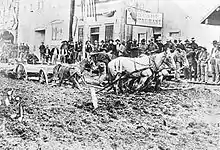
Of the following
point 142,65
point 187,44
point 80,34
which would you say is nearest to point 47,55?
point 80,34

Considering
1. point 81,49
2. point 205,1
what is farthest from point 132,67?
point 205,1

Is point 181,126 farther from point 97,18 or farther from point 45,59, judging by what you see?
point 45,59

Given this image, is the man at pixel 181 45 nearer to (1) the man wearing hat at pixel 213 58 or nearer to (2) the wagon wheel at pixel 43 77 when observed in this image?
(1) the man wearing hat at pixel 213 58

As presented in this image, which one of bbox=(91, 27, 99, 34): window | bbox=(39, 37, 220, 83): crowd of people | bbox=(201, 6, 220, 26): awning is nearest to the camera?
bbox=(201, 6, 220, 26): awning

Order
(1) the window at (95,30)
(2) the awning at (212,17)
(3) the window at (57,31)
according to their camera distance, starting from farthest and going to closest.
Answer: (3) the window at (57,31) → (1) the window at (95,30) → (2) the awning at (212,17)

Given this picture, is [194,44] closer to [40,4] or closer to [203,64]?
[203,64]

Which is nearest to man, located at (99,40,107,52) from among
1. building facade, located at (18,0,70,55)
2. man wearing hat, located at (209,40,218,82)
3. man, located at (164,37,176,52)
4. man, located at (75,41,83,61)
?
man, located at (75,41,83,61)

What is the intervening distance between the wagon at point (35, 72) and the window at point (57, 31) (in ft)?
0.55

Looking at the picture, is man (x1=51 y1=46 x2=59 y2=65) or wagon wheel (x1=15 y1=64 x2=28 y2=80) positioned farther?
wagon wheel (x1=15 y1=64 x2=28 y2=80)

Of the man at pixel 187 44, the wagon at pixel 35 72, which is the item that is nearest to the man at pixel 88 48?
the wagon at pixel 35 72

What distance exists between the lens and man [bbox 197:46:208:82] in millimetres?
1680

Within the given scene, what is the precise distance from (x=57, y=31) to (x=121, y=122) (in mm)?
629

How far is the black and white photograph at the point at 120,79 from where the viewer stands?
1655 millimetres

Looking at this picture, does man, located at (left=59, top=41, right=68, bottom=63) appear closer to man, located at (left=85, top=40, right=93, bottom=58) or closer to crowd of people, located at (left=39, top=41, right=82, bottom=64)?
crowd of people, located at (left=39, top=41, right=82, bottom=64)
